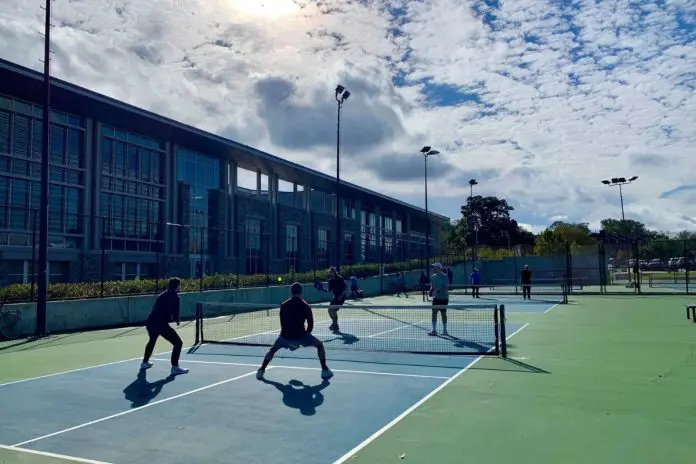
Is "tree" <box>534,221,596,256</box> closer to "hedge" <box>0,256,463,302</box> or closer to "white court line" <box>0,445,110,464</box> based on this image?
"hedge" <box>0,256,463,302</box>

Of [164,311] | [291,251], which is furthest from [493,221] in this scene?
[164,311]

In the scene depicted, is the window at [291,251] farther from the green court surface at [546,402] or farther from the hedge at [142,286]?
the green court surface at [546,402]

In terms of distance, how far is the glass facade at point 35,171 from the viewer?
27.6m

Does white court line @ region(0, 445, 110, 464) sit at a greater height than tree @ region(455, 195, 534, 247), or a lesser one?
lesser

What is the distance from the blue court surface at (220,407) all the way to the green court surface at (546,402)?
1.22ft

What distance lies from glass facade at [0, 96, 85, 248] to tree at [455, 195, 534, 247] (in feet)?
256

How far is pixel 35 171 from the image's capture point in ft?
98.9

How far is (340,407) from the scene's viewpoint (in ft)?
25.2

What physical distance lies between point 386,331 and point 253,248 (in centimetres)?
2452

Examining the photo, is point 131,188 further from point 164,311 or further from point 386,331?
point 164,311

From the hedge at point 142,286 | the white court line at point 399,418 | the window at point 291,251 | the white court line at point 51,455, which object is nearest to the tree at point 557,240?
the window at point 291,251

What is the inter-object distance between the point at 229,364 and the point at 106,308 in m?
10.2

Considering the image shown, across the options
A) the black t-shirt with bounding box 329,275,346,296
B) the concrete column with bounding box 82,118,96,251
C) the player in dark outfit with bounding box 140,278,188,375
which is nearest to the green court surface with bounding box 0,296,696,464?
the player in dark outfit with bounding box 140,278,188,375

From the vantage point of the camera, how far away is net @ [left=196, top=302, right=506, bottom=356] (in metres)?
12.5
